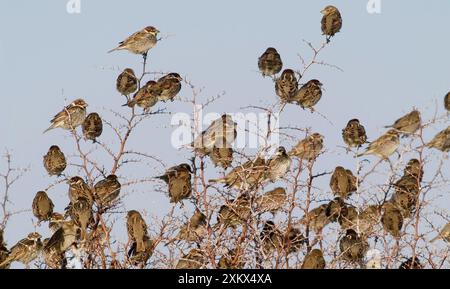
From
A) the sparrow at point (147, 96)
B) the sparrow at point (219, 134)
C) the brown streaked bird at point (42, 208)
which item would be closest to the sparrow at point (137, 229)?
the sparrow at point (219, 134)

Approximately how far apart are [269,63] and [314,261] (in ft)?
24.9

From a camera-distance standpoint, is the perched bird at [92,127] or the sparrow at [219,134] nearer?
the sparrow at [219,134]

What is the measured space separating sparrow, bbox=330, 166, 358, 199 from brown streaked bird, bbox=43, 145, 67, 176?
12.9ft

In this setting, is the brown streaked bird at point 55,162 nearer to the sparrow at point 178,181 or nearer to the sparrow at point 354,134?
the sparrow at point 178,181

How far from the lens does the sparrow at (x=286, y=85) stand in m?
19.4

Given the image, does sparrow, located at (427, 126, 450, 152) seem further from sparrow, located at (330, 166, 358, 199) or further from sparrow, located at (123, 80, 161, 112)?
sparrow, located at (123, 80, 161, 112)

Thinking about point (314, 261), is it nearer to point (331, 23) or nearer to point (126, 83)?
point (126, 83)

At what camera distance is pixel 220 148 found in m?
18.0

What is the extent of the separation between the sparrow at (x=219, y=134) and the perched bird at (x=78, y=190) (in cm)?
166

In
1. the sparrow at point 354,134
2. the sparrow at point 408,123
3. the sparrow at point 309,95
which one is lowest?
the sparrow at point 408,123

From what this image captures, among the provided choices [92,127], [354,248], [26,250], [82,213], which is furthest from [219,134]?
[26,250]
